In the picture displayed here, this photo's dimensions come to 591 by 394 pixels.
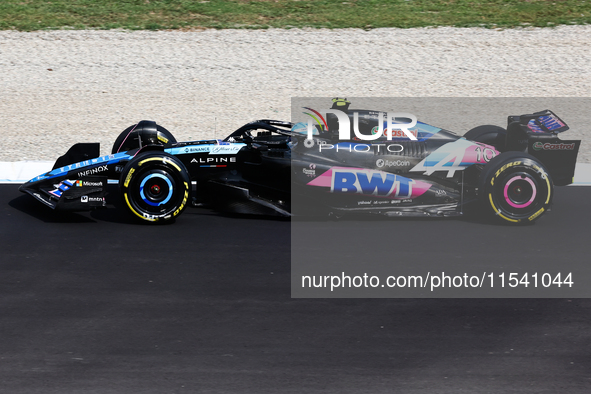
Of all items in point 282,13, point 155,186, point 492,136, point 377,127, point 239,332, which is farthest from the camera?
point 282,13

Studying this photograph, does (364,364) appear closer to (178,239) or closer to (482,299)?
(482,299)

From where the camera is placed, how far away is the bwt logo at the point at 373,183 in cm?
901

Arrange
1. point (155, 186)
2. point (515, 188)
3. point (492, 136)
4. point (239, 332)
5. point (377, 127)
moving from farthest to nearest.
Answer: point (492, 136) → point (377, 127) → point (515, 188) → point (155, 186) → point (239, 332)

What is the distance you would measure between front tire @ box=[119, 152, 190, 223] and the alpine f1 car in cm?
1

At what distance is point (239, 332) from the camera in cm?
569

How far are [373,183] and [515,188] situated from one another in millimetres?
1651

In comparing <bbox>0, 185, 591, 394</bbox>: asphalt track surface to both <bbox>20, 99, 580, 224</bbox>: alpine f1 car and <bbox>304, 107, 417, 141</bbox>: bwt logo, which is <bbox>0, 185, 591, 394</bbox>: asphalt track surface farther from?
<bbox>304, 107, 417, 141</bbox>: bwt logo

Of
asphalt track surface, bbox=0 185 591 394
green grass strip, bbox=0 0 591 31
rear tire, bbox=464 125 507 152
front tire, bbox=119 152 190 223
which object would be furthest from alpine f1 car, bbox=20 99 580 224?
green grass strip, bbox=0 0 591 31

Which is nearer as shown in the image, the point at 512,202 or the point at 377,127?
the point at 512,202

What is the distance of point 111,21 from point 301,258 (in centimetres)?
1564

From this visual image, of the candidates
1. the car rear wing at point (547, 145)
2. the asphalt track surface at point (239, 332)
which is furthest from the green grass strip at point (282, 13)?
the asphalt track surface at point (239, 332)

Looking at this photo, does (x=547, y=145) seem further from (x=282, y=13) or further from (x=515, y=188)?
(x=282, y=13)

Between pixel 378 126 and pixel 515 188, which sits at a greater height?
pixel 378 126

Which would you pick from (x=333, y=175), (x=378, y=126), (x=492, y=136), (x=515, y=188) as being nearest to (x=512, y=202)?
(x=515, y=188)
